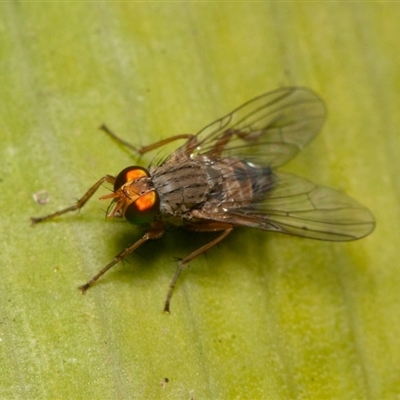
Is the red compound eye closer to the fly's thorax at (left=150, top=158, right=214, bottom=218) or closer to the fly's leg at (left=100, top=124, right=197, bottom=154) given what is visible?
the fly's thorax at (left=150, top=158, right=214, bottom=218)

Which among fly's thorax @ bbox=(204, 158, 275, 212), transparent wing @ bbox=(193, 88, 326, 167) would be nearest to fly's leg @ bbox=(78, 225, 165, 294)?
fly's thorax @ bbox=(204, 158, 275, 212)

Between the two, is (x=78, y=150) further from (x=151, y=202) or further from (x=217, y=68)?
(x=217, y=68)

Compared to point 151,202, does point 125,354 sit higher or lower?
lower

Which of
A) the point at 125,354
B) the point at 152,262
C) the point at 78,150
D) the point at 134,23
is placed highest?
the point at 134,23

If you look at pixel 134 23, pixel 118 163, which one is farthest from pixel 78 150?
pixel 134 23

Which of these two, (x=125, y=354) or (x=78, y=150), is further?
(x=78, y=150)

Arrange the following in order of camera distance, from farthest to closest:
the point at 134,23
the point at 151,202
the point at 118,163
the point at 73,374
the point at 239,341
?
the point at 134,23
the point at 118,163
the point at 239,341
the point at 151,202
the point at 73,374

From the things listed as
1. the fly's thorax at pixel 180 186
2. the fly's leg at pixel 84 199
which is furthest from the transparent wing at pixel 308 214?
the fly's leg at pixel 84 199
